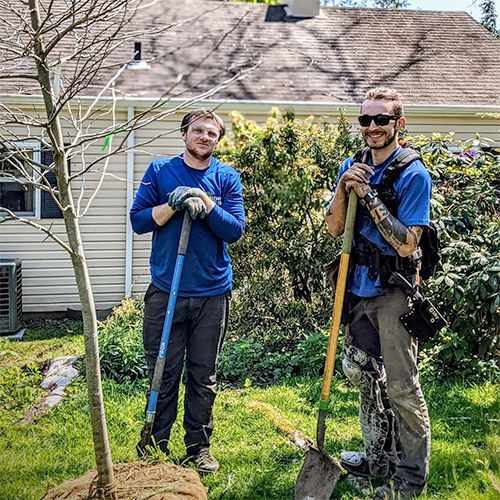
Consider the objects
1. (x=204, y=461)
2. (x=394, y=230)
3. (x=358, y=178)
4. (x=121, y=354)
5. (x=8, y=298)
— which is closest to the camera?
(x=394, y=230)

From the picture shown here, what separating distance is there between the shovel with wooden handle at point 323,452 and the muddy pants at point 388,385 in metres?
0.16

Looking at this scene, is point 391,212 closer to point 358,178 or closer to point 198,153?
point 358,178

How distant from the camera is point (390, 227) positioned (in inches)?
126

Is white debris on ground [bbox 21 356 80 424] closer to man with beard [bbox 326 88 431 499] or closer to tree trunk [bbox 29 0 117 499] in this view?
tree trunk [bbox 29 0 117 499]

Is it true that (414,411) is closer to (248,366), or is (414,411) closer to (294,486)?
(294,486)

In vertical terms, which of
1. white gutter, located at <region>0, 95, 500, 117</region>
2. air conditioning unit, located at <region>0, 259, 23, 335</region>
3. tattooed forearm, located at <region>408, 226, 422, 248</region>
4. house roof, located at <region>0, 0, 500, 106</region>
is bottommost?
air conditioning unit, located at <region>0, 259, 23, 335</region>

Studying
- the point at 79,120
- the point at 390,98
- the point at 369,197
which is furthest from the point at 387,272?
the point at 79,120

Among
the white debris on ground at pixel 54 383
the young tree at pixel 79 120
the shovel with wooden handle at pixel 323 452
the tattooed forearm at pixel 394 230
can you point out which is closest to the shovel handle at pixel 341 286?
the shovel with wooden handle at pixel 323 452

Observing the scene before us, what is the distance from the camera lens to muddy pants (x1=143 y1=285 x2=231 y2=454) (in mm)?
3795

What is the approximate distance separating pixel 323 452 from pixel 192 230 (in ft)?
4.49

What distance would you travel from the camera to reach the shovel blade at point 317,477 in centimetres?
344

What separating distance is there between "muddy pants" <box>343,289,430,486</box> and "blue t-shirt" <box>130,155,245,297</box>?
2.56ft

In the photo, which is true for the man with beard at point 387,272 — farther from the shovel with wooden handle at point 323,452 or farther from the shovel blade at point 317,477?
the shovel blade at point 317,477

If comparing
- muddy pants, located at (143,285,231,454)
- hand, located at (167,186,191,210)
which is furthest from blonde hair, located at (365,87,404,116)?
muddy pants, located at (143,285,231,454)
